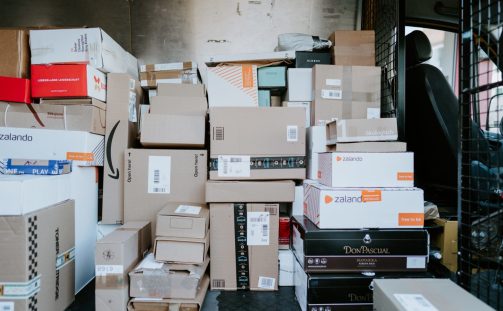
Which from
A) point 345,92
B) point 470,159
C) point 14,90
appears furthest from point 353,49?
point 14,90

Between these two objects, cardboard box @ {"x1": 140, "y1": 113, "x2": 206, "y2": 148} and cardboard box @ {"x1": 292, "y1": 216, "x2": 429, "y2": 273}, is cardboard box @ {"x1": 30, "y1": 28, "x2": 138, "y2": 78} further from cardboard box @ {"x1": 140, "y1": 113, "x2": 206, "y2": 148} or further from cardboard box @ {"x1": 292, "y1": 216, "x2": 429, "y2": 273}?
cardboard box @ {"x1": 292, "y1": 216, "x2": 429, "y2": 273}

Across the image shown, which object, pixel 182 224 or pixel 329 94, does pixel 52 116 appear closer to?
pixel 182 224

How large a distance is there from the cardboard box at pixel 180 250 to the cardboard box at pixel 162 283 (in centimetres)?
4

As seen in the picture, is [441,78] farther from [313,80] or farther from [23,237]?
[23,237]

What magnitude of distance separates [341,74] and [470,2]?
2.39 ft

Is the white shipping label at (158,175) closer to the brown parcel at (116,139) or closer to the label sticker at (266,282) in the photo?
the brown parcel at (116,139)

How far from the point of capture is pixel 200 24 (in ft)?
7.88

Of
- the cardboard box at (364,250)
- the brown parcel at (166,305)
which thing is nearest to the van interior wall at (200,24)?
the cardboard box at (364,250)

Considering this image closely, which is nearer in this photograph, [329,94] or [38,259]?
[38,259]

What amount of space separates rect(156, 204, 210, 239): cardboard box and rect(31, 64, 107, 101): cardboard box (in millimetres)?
817

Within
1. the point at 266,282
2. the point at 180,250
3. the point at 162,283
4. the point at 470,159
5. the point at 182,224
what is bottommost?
the point at 266,282

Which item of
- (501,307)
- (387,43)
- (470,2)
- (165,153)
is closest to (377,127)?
(470,2)

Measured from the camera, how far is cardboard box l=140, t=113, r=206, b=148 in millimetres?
1611

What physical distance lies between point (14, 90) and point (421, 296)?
79.6 inches
